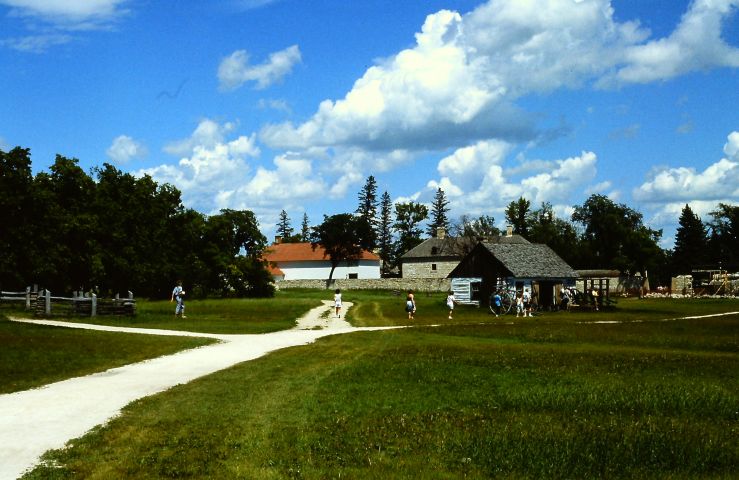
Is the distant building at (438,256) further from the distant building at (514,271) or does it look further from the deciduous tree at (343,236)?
the distant building at (514,271)

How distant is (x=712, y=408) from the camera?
48.9ft

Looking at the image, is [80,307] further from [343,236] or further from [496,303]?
[343,236]

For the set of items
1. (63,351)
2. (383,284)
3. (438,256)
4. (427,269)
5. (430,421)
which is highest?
(438,256)

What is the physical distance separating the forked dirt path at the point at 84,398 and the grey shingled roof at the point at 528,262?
40.7 meters

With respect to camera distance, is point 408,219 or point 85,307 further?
point 408,219

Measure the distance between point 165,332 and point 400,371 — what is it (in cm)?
1762

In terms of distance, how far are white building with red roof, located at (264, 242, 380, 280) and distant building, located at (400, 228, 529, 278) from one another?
754 centimetres

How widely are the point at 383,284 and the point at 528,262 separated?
152 feet

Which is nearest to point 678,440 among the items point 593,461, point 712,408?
point 593,461

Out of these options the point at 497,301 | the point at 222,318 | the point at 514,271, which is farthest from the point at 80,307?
the point at 514,271

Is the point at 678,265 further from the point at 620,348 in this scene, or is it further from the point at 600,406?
the point at 600,406

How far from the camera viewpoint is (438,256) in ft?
414

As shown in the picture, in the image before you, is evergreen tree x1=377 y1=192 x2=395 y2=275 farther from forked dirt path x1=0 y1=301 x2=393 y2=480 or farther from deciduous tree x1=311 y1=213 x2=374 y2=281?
forked dirt path x1=0 y1=301 x2=393 y2=480

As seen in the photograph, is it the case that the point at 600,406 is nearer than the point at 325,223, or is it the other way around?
the point at 600,406
